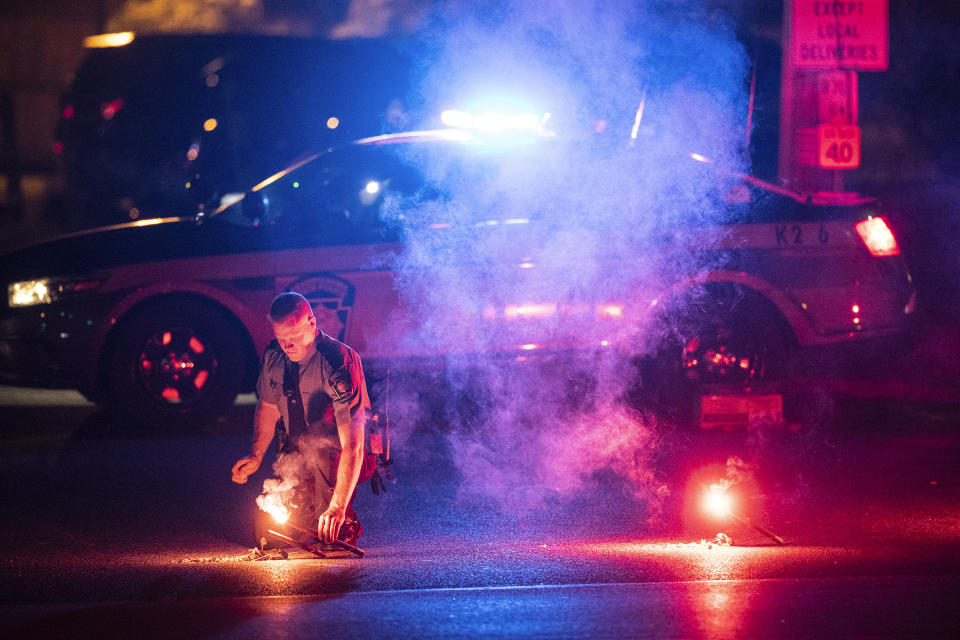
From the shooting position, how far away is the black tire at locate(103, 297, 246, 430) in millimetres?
6914

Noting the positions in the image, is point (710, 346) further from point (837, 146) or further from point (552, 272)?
point (837, 146)

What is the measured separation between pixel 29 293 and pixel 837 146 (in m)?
6.15

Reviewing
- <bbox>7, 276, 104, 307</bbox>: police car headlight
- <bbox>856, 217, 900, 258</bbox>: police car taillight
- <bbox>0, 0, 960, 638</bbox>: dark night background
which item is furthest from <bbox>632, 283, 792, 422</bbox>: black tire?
<bbox>7, 276, 104, 307</bbox>: police car headlight

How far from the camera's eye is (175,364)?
6988mm

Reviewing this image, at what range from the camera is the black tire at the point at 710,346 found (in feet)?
22.6

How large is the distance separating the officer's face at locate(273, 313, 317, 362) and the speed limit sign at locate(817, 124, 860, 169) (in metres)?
5.20

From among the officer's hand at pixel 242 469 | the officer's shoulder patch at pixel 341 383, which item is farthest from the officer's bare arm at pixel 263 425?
the officer's shoulder patch at pixel 341 383

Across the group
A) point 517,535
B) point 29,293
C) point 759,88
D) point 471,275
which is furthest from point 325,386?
point 759,88

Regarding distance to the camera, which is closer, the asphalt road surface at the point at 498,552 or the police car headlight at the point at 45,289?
the asphalt road surface at the point at 498,552

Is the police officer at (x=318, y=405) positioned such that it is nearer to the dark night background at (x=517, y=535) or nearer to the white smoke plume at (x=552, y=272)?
the dark night background at (x=517, y=535)

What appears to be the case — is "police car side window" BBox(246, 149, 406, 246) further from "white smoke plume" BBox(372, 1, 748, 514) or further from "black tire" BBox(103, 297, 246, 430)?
"black tire" BBox(103, 297, 246, 430)

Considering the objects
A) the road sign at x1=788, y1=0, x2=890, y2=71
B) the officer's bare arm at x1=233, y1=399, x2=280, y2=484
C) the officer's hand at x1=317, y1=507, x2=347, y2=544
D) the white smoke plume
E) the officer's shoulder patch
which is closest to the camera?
the officer's hand at x1=317, y1=507, x2=347, y2=544

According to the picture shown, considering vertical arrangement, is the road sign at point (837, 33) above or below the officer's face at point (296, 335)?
above

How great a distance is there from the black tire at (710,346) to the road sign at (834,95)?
7.00 ft
